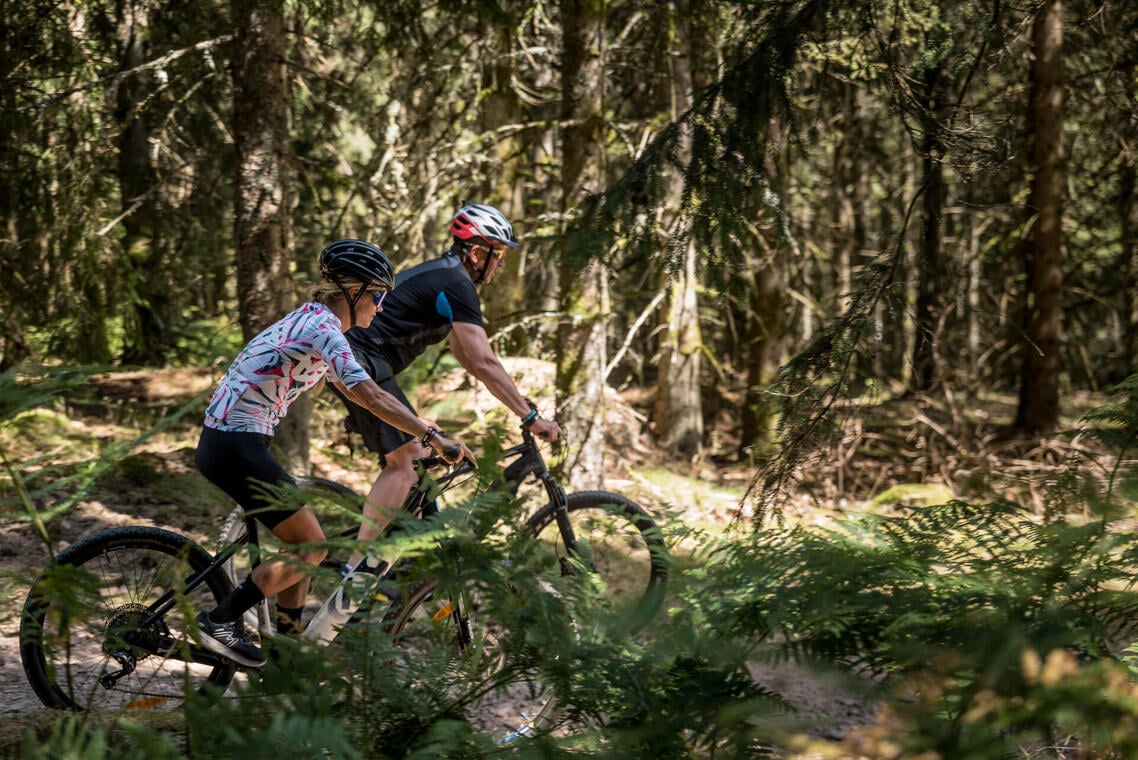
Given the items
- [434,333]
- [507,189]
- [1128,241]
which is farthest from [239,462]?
[1128,241]

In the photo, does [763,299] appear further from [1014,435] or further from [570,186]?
[570,186]

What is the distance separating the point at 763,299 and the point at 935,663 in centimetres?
953

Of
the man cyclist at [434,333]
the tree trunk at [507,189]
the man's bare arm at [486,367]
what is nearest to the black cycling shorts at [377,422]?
the man cyclist at [434,333]

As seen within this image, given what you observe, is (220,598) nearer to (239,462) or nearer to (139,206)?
(239,462)

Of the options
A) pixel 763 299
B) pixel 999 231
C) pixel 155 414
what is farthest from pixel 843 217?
pixel 155 414

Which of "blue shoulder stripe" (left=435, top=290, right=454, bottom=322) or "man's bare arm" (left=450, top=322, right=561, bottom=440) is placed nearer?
"man's bare arm" (left=450, top=322, right=561, bottom=440)

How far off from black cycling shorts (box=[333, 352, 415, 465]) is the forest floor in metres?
2.24

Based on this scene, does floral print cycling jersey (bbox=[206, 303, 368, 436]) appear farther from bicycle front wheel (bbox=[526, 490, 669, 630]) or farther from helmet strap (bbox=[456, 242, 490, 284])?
helmet strap (bbox=[456, 242, 490, 284])

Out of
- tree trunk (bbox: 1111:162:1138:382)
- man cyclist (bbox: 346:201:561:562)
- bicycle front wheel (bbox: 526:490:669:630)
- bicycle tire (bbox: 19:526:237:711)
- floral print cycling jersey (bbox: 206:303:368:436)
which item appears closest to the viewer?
bicycle front wheel (bbox: 526:490:669:630)

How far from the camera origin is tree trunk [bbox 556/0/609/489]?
25.7 feet

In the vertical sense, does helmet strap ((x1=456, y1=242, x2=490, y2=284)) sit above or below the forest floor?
above

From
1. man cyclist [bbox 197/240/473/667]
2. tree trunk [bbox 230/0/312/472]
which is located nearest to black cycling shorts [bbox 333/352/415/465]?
man cyclist [bbox 197/240/473/667]

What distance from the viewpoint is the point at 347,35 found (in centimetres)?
1558

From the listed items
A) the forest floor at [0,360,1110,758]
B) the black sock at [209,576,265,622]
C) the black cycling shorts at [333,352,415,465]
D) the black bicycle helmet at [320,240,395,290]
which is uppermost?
the black bicycle helmet at [320,240,395,290]
